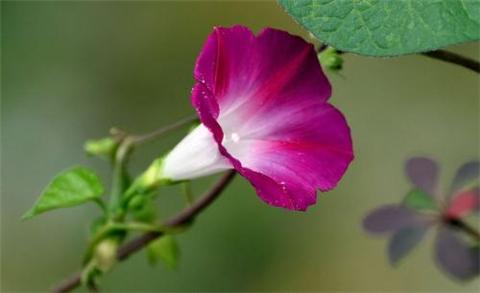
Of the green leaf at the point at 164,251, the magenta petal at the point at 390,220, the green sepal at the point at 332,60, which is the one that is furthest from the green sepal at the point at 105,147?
the magenta petal at the point at 390,220

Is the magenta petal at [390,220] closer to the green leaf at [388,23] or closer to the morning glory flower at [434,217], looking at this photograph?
the morning glory flower at [434,217]

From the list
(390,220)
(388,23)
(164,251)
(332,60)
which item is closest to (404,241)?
(390,220)

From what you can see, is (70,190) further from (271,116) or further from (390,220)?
(390,220)

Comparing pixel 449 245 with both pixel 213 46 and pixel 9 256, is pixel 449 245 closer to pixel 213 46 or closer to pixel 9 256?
pixel 213 46

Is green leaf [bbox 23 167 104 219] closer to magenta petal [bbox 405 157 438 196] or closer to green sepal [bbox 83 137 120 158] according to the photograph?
green sepal [bbox 83 137 120 158]

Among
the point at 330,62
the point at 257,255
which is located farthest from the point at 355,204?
the point at 330,62
